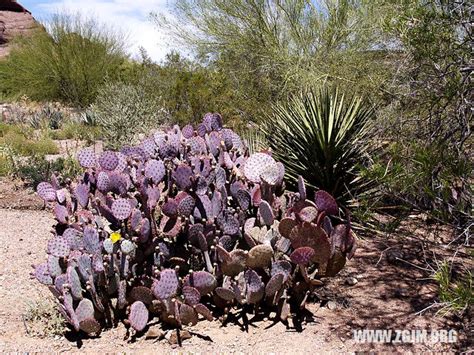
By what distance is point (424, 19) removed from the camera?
360 cm

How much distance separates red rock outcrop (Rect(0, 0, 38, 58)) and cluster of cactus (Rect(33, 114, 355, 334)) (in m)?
43.5

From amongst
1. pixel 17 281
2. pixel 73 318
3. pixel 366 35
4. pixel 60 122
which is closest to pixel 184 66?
pixel 60 122

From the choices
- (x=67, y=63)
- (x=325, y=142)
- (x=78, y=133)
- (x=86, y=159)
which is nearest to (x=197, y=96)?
(x=78, y=133)

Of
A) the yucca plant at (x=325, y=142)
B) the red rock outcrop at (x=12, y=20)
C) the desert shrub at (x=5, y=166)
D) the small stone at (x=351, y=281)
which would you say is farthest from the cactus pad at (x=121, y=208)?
the red rock outcrop at (x=12, y=20)

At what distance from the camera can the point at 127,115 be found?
459 inches

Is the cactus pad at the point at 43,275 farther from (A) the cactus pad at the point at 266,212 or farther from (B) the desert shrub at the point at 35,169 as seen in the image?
(B) the desert shrub at the point at 35,169

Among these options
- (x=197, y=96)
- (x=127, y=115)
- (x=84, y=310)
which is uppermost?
(x=197, y=96)

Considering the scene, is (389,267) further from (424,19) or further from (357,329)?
(424,19)

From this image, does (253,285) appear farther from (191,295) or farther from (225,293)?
(191,295)

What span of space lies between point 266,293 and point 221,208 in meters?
0.71

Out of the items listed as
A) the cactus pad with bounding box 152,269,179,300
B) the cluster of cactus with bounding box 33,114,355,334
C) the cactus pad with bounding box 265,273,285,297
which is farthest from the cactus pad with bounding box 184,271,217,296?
the cactus pad with bounding box 265,273,285,297

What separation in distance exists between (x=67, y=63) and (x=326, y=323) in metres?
20.1

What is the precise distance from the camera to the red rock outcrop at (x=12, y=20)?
44.1 m

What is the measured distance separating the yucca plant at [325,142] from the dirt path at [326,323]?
1.09 meters
